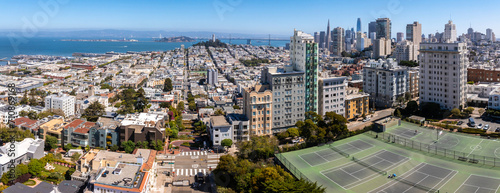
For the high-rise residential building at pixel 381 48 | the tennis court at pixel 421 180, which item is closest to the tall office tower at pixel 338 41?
the high-rise residential building at pixel 381 48

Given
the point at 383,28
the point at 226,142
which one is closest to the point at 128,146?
the point at 226,142

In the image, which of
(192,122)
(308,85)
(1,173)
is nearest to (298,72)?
(308,85)

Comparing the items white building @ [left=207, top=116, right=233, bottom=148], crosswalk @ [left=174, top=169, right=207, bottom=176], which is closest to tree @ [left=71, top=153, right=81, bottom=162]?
crosswalk @ [left=174, top=169, right=207, bottom=176]

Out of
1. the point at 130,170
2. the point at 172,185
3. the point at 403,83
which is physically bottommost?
the point at 172,185

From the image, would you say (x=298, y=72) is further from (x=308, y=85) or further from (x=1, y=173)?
(x=1, y=173)

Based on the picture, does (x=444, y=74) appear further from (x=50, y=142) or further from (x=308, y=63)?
(x=50, y=142)

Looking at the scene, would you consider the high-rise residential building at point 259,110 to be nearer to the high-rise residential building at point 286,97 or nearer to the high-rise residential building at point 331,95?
the high-rise residential building at point 286,97
